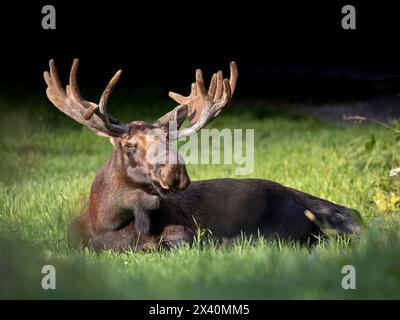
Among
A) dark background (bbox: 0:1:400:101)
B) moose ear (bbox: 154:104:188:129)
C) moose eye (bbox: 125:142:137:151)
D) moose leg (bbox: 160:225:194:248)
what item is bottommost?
moose leg (bbox: 160:225:194:248)

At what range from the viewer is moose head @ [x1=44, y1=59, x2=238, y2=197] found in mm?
7383

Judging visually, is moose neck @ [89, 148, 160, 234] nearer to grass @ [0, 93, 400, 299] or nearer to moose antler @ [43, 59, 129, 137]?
moose antler @ [43, 59, 129, 137]

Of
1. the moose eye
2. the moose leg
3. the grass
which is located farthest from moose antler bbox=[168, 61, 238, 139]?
the grass

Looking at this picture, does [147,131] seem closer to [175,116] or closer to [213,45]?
[175,116]

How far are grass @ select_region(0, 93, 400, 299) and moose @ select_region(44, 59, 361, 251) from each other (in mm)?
321

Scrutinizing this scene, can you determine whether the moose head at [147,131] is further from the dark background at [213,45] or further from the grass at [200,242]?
the dark background at [213,45]

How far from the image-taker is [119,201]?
25.6 ft

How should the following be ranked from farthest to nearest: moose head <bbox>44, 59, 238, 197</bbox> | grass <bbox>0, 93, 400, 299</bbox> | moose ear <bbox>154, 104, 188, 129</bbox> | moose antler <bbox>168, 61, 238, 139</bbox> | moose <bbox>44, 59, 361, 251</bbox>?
moose antler <bbox>168, 61, 238, 139</bbox> < moose ear <bbox>154, 104, 188, 129</bbox> < moose <bbox>44, 59, 361, 251</bbox> < moose head <bbox>44, 59, 238, 197</bbox> < grass <bbox>0, 93, 400, 299</bbox>

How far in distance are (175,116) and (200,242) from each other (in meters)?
1.01

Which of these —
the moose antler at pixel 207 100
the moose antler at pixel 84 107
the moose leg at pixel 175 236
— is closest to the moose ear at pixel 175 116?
the moose antler at pixel 207 100

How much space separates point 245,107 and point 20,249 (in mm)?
12826

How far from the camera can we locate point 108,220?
783 centimetres

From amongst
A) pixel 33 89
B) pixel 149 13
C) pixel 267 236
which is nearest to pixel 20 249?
pixel 267 236
